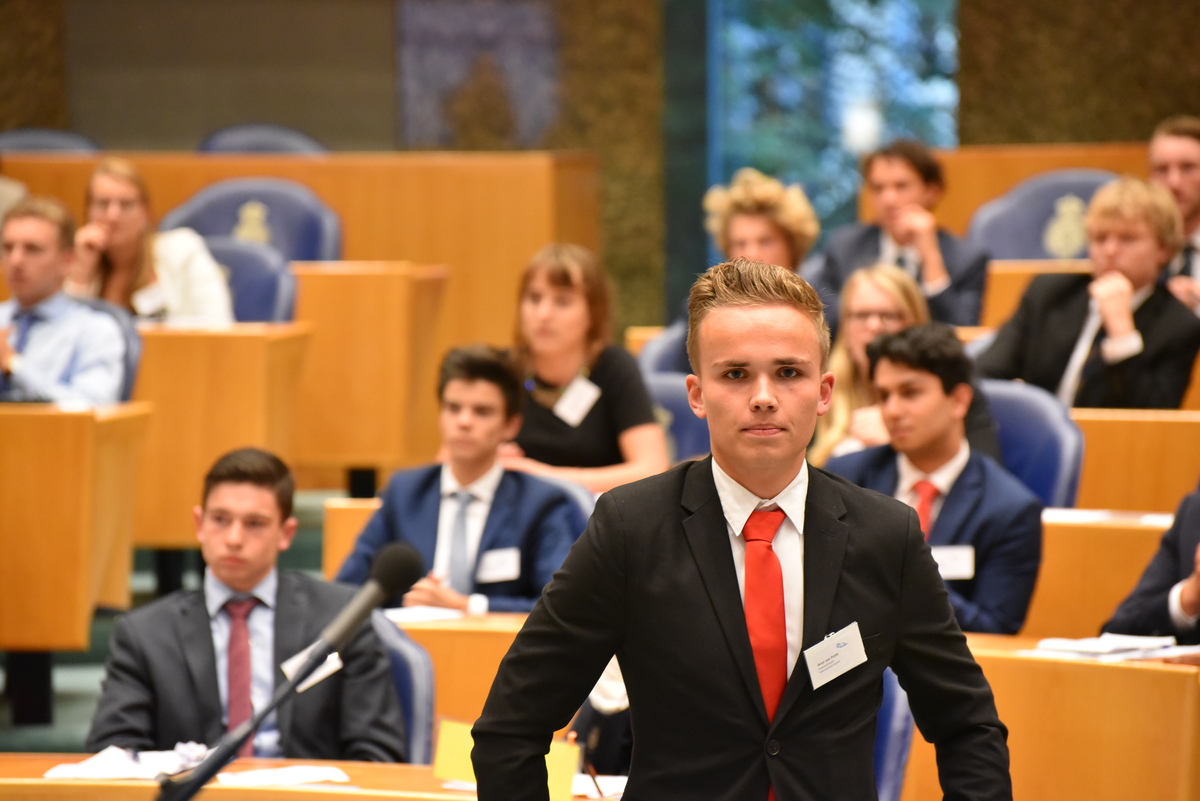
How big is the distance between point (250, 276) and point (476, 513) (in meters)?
2.43

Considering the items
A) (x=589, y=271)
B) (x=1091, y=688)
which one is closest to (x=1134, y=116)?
(x=589, y=271)

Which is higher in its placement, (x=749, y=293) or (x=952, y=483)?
(x=749, y=293)

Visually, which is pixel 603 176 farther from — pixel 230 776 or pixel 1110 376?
pixel 230 776

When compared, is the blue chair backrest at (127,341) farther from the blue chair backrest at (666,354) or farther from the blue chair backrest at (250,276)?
the blue chair backrest at (666,354)

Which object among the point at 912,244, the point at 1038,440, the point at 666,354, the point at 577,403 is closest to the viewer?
the point at 1038,440

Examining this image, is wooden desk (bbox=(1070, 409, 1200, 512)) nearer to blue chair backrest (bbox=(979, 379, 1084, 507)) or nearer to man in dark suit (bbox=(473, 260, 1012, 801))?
blue chair backrest (bbox=(979, 379, 1084, 507))

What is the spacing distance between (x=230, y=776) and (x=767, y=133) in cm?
701

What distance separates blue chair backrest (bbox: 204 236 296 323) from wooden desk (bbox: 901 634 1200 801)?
3.52 meters

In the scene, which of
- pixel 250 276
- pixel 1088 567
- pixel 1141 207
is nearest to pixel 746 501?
pixel 1088 567

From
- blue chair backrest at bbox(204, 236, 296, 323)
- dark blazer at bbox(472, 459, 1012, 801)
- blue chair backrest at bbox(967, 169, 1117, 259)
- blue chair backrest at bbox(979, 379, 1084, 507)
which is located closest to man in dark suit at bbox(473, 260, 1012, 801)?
dark blazer at bbox(472, 459, 1012, 801)

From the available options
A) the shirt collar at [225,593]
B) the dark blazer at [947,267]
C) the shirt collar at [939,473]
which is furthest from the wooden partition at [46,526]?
the dark blazer at [947,267]

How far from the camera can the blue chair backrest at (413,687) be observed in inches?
97.3

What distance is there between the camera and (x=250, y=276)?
527cm

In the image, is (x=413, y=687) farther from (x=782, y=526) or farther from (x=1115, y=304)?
(x=1115, y=304)
